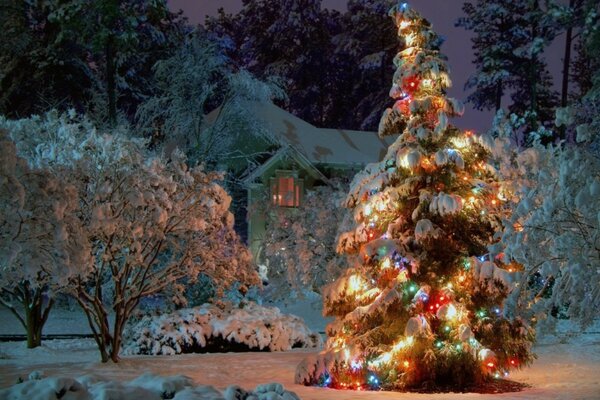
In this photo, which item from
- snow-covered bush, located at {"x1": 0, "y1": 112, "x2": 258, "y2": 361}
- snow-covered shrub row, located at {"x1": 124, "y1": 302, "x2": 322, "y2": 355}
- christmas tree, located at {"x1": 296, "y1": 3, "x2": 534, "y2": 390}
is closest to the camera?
christmas tree, located at {"x1": 296, "y1": 3, "x2": 534, "y2": 390}

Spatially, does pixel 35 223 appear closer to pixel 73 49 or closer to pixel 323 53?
pixel 73 49

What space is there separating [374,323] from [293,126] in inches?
1043

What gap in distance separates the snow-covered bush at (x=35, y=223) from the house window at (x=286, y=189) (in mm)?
22290

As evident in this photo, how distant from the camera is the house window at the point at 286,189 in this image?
34.8m

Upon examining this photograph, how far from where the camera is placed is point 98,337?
16031 millimetres

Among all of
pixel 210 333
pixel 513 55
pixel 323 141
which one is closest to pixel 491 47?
pixel 513 55

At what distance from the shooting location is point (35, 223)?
11.1 m

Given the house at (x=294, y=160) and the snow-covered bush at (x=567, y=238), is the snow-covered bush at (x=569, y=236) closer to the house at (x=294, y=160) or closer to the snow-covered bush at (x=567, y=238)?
the snow-covered bush at (x=567, y=238)

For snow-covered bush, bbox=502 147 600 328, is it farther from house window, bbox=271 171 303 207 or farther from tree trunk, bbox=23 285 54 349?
house window, bbox=271 171 303 207

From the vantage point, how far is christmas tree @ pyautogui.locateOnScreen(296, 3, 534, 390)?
1254cm

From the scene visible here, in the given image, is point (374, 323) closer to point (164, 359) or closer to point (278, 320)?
point (164, 359)

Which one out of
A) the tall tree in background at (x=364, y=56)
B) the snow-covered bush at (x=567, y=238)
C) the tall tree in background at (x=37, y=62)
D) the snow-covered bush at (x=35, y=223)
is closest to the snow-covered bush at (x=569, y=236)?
the snow-covered bush at (x=567, y=238)

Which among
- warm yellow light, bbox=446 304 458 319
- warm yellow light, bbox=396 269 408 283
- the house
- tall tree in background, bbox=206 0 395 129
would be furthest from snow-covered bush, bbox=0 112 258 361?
tall tree in background, bbox=206 0 395 129

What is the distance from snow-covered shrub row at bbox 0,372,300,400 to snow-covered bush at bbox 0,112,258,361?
21.8ft
